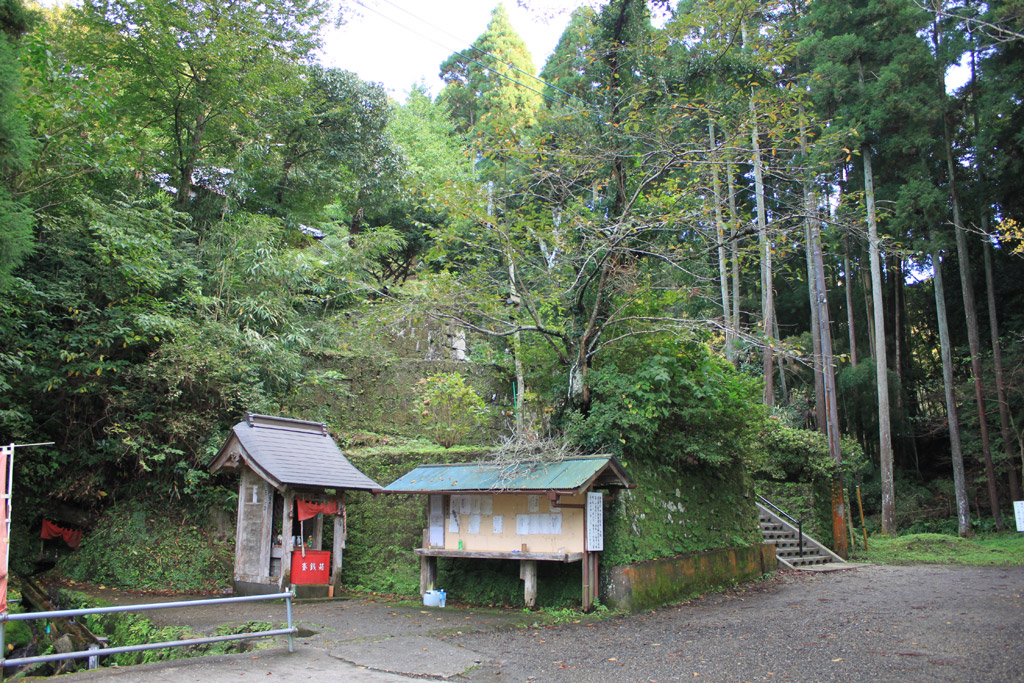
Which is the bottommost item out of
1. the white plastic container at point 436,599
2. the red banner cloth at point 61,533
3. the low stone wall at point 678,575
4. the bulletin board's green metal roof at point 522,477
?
the white plastic container at point 436,599

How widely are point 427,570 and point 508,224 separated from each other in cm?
560

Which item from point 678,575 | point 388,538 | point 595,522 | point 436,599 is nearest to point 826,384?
point 678,575

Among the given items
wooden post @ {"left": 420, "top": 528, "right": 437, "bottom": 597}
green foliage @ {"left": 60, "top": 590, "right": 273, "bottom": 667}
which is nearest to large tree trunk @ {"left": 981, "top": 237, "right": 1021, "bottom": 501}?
wooden post @ {"left": 420, "top": 528, "right": 437, "bottom": 597}

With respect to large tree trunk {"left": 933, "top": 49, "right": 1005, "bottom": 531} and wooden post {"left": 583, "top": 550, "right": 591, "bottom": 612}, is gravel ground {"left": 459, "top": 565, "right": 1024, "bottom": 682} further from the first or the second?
large tree trunk {"left": 933, "top": 49, "right": 1005, "bottom": 531}

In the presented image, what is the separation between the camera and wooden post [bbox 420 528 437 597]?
10.0 metres

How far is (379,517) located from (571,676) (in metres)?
6.86

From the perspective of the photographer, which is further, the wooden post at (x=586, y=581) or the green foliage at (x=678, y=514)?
the green foliage at (x=678, y=514)

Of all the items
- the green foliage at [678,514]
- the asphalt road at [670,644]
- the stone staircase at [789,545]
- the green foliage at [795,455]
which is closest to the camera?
the asphalt road at [670,644]

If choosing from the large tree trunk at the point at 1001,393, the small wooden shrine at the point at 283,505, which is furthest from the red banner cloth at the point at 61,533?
the large tree trunk at the point at 1001,393

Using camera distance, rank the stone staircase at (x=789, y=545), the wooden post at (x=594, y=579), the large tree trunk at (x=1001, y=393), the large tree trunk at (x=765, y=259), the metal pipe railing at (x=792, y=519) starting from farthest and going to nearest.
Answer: the large tree trunk at (x=1001, y=393) → the metal pipe railing at (x=792, y=519) → the stone staircase at (x=789, y=545) → the large tree trunk at (x=765, y=259) → the wooden post at (x=594, y=579)

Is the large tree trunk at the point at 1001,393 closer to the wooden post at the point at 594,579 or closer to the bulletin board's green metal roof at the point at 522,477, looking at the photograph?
the bulletin board's green metal roof at the point at 522,477

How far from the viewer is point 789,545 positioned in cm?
1559

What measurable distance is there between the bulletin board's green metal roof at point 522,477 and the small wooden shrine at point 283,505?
124 cm

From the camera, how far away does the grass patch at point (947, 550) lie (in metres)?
16.3
